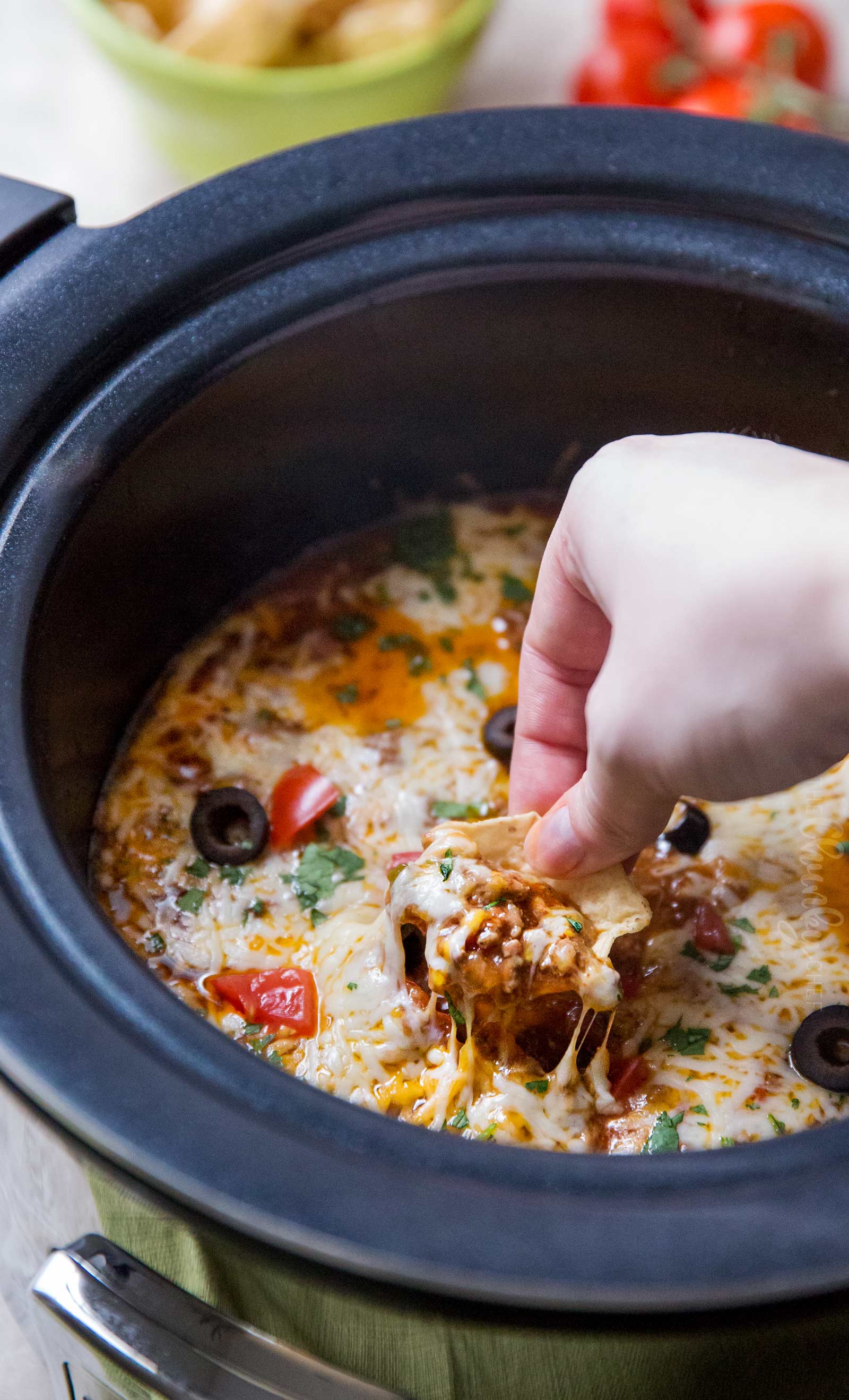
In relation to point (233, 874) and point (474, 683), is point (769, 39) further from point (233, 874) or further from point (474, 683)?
point (233, 874)

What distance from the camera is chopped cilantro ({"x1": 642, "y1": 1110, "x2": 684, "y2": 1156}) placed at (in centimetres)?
114

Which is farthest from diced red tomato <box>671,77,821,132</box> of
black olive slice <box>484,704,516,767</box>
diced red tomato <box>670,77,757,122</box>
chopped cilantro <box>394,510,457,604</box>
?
black olive slice <box>484,704,516,767</box>

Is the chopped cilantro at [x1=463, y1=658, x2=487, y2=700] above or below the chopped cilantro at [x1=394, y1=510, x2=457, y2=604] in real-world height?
below

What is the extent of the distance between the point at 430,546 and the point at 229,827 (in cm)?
50

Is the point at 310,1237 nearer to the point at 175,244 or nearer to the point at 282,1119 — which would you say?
the point at 282,1119

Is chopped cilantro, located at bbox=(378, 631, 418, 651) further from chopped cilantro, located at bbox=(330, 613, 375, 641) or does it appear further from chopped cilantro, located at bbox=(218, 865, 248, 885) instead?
chopped cilantro, located at bbox=(218, 865, 248, 885)

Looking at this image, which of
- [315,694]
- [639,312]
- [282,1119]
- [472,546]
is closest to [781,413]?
[639,312]

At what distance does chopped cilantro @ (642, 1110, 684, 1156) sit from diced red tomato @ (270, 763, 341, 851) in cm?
50

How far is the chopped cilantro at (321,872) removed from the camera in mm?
1387

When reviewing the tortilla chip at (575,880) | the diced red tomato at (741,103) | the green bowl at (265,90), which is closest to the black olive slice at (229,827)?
the tortilla chip at (575,880)

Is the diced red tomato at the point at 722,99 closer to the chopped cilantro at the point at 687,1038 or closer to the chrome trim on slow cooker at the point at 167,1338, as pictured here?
the chopped cilantro at the point at 687,1038

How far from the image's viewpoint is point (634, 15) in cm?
250

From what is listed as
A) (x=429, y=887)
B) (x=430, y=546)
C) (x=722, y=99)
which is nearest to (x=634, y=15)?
(x=722, y=99)

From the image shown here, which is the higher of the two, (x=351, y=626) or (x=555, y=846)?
(x=351, y=626)
